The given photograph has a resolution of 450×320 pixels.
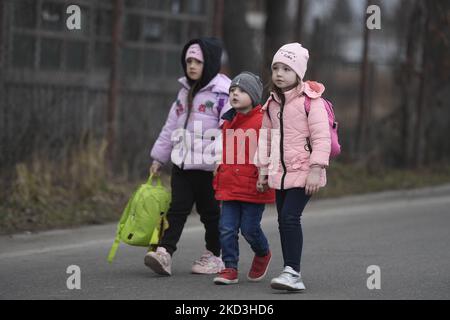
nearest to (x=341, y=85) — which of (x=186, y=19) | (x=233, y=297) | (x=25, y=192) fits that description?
(x=186, y=19)

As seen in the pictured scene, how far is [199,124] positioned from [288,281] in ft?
4.82

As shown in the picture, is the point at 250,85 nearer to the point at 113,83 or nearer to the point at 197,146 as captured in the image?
the point at 197,146

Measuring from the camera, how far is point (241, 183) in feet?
23.7

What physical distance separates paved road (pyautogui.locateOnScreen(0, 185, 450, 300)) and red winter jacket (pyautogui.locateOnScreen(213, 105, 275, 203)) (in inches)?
24.5

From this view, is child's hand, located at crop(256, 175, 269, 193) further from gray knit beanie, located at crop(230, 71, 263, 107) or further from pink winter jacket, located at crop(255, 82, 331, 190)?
gray knit beanie, located at crop(230, 71, 263, 107)

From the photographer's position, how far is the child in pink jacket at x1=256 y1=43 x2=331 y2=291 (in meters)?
6.85

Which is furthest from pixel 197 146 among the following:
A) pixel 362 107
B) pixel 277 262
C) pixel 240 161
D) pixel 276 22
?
pixel 276 22

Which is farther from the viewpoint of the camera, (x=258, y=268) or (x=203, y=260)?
(x=203, y=260)

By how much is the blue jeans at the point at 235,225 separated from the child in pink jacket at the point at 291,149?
27 centimetres

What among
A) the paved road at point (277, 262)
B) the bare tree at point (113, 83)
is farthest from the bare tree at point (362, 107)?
the bare tree at point (113, 83)

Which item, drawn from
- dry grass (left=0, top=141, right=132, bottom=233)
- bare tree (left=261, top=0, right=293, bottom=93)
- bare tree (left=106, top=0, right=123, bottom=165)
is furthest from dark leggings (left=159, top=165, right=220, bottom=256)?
bare tree (left=261, top=0, right=293, bottom=93)

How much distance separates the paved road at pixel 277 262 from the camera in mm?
6945

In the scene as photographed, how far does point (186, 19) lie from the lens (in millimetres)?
15039

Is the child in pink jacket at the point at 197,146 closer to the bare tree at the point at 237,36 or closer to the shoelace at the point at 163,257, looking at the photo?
the shoelace at the point at 163,257
